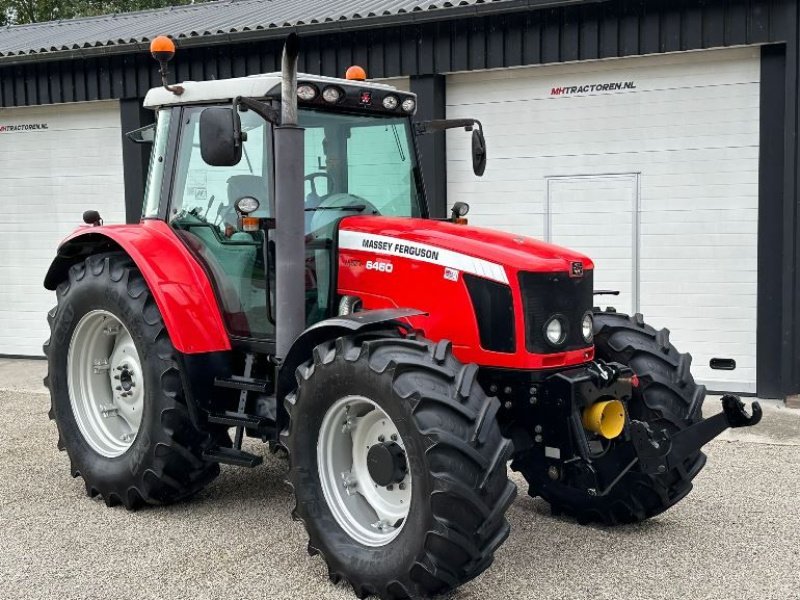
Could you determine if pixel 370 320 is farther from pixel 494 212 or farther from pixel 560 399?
pixel 494 212

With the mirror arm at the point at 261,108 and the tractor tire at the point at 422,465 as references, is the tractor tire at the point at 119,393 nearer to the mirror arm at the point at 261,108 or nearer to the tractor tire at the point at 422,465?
the tractor tire at the point at 422,465

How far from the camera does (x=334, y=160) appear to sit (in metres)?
5.07

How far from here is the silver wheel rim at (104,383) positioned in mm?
5617

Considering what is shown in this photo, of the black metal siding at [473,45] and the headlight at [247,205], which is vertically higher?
the black metal siding at [473,45]

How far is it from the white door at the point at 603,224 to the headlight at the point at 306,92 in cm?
483

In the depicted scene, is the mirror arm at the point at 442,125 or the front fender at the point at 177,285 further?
the mirror arm at the point at 442,125

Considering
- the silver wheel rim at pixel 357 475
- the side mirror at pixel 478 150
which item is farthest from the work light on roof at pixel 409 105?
the silver wheel rim at pixel 357 475

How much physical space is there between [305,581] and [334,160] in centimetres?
217

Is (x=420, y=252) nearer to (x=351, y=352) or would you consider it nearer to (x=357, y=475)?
(x=351, y=352)

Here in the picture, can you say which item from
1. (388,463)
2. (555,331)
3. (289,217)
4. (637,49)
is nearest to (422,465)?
(388,463)

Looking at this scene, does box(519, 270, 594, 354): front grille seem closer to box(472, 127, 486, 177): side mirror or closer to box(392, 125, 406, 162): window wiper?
box(472, 127, 486, 177): side mirror

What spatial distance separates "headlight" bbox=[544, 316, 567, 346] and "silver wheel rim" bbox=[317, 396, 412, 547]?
0.84m

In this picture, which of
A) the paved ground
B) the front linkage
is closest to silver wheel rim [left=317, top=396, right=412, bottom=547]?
the paved ground

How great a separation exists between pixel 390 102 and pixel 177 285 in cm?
154
